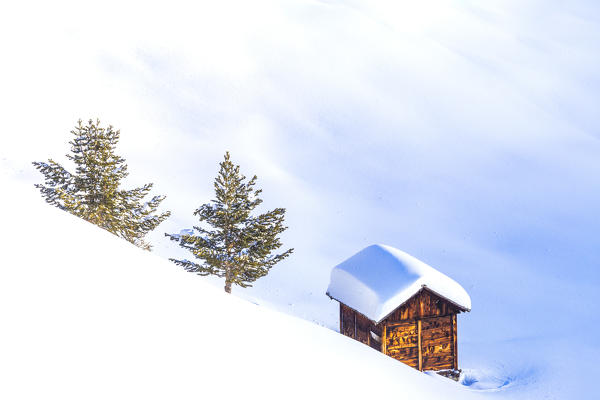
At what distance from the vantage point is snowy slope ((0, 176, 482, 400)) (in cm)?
355

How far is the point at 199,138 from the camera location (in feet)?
211

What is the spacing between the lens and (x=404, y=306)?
57.5 ft

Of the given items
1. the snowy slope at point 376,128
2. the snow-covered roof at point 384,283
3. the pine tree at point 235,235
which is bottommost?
the snow-covered roof at point 384,283

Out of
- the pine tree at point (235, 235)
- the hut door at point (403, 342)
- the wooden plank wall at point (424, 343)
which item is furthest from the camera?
the pine tree at point (235, 235)

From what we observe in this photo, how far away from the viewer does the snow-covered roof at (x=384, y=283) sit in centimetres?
1661

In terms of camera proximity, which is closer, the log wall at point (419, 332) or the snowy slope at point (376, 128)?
the log wall at point (419, 332)

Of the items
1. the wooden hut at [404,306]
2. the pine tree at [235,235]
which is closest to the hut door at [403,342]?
the wooden hut at [404,306]

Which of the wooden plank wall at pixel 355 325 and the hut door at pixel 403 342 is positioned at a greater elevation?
the wooden plank wall at pixel 355 325

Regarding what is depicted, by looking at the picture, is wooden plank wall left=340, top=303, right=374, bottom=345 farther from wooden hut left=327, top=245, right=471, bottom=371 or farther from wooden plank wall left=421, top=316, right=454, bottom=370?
wooden plank wall left=421, top=316, right=454, bottom=370

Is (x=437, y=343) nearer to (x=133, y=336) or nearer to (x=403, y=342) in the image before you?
(x=403, y=342)

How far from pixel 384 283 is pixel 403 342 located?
97.8 inches

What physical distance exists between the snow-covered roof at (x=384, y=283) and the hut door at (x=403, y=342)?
50.8 inches

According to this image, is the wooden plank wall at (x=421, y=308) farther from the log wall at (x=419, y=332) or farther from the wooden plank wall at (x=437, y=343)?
the wooden plank wall at (x=437, y=343)

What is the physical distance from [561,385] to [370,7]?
132576mm
